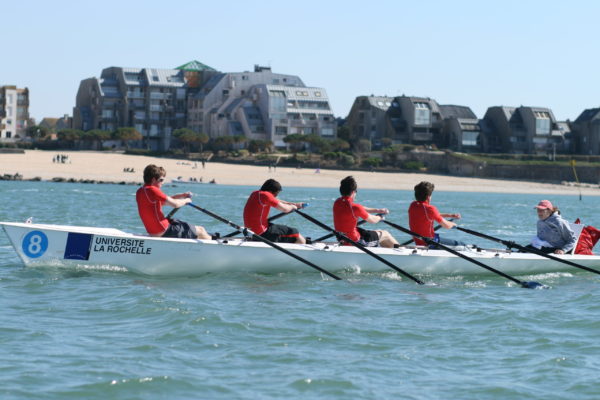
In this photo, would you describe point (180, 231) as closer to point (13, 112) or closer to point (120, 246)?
point (120, 246)

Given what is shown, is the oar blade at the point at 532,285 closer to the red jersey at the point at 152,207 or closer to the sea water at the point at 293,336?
the sea water at the point at 293,336

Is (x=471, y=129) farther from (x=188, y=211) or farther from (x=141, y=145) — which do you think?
(x=188, y=211)

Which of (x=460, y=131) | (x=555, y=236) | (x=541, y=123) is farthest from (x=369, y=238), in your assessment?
(x=541, y=123)

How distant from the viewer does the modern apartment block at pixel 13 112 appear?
115 m

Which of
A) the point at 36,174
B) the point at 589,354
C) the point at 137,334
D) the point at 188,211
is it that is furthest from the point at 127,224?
the point at 36,174

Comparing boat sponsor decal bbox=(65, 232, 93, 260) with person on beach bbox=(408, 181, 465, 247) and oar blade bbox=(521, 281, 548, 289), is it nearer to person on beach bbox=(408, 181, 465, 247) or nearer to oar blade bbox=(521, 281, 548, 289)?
person on beach bbox=(408, 181, 465, 247)

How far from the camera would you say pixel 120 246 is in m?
14.1

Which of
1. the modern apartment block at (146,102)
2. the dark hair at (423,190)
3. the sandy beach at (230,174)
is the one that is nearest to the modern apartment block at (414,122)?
the sandy beach at (230,174)

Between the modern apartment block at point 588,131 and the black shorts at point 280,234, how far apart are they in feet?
295

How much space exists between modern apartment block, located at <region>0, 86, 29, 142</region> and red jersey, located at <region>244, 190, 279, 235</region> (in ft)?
347

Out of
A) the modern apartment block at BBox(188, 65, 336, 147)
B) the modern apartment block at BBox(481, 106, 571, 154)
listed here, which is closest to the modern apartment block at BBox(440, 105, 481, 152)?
the modern apartment block at BBox(481, 106, 571, 154)

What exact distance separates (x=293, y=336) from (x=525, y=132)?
95.9 metres

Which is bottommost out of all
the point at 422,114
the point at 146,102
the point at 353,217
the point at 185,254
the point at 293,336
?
the point at 293,336

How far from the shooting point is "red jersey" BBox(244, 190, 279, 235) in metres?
14.5
